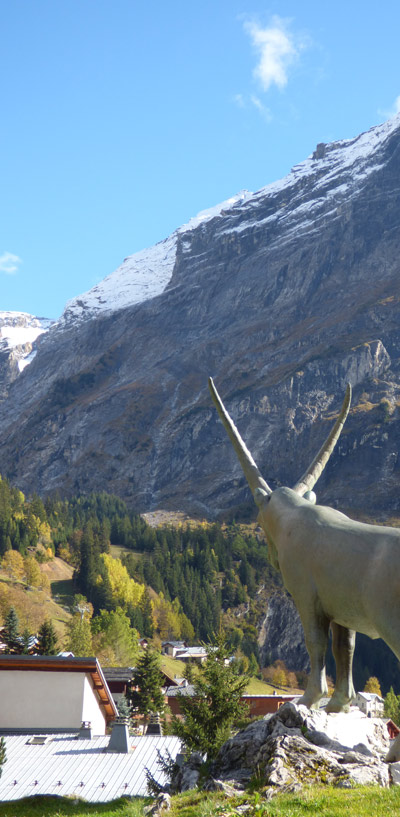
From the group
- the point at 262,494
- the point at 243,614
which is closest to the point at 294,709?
the point at 262,494

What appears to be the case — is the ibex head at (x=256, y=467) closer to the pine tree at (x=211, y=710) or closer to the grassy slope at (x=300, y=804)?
the grassy slope at (x=300, y=804)

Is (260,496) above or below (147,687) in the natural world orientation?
above

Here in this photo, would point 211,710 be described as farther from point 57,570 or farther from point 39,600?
point 57,570

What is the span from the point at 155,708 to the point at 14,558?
3275 inches

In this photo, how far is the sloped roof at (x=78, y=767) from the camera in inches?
1019

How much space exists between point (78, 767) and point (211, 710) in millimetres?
6268

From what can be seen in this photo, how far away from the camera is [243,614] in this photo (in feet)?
563

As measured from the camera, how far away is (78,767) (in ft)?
94.2

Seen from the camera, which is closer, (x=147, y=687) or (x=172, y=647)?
(x=147, y=687)

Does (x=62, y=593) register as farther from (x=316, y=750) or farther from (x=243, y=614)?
(x=316, y=750)

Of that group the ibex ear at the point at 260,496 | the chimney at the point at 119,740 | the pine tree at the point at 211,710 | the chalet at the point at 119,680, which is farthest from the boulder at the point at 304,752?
the chalet at the point at 119,680

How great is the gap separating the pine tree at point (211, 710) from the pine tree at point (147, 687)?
44212 millimetres

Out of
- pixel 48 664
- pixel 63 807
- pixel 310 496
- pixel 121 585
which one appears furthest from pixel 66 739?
pixel 121 585

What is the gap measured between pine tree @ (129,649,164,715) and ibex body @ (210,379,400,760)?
54933 millimetres
